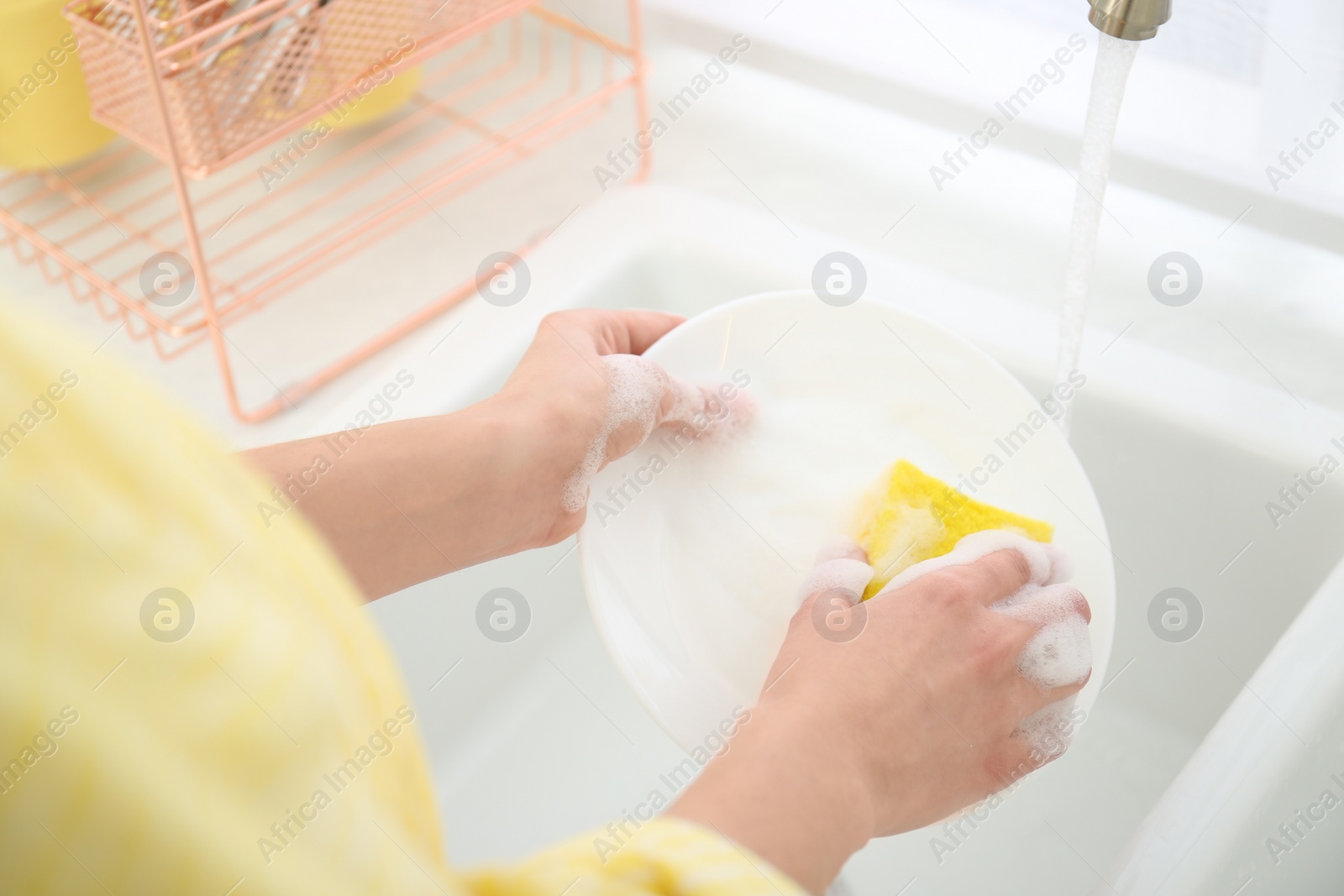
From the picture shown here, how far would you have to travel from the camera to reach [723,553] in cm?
82

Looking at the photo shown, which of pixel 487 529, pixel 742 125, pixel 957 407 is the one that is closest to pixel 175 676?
pixel 487 529

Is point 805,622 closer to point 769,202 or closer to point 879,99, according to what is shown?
point 769,202

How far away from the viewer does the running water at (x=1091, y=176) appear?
0.71 metres

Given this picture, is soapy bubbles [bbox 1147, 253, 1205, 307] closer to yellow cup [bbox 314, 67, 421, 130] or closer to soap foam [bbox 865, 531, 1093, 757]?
soap foam [bbox 865, 531, 1093, 757]

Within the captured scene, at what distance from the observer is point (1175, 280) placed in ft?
3.76

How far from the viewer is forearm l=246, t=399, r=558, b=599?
2.12 ft

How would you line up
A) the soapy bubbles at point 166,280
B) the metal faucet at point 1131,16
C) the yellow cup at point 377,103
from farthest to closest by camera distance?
the yellow cup at point 377,103, the soapy bubbles at point 166,280, the metal faucet at point 1131,16

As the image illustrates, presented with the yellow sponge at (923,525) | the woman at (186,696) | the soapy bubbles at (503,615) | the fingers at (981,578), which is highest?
the woman at (186,696)

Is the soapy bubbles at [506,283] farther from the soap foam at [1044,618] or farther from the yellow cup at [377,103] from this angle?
the soap foam at [1044,618]

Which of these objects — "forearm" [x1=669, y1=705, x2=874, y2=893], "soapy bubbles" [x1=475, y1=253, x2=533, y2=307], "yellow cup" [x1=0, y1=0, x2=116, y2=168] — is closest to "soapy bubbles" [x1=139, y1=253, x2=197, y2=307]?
"yellow cup" [x1=0, y1=0, x2=116, y2=168]

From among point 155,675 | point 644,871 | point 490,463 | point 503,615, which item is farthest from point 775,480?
point 155,675

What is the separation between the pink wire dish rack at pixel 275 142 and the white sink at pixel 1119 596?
22cm

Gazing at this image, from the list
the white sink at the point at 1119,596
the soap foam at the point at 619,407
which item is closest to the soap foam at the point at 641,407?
the soap foam at the point at 619,407

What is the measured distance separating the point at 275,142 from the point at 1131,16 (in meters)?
0.88
